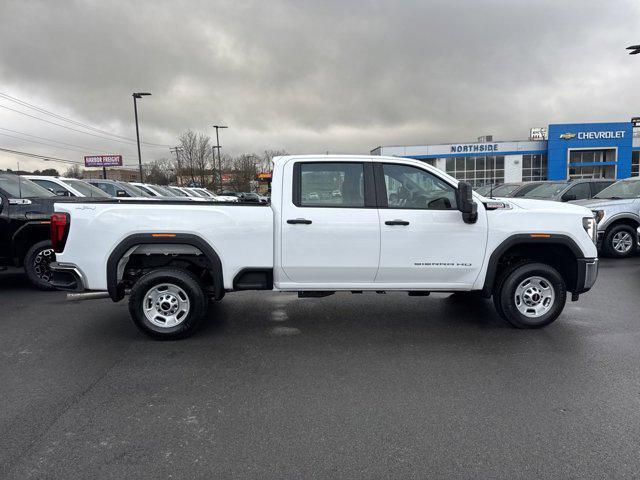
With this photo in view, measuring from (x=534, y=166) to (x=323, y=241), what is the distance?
51.9 m

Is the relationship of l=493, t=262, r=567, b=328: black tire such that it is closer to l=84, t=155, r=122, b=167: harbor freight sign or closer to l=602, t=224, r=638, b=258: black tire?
l=602, t=224, r=638, b=258: black tire

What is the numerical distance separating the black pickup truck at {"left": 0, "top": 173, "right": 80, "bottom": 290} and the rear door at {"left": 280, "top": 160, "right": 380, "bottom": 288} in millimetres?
4632

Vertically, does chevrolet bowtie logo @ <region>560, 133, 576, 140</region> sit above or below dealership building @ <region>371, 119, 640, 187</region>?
above

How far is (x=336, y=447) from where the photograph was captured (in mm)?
3051

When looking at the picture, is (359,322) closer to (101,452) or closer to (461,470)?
(461,470)

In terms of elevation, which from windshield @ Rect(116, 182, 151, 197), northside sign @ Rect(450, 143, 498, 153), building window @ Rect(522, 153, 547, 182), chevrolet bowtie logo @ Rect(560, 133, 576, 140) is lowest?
windshield @ Rect(116, 182, 151, 197)

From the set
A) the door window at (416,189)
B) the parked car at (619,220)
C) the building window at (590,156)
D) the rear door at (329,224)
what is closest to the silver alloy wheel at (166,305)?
the rear door at (329,224)

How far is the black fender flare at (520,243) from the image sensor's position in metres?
5.18

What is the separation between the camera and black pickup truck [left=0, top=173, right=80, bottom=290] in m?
7.54

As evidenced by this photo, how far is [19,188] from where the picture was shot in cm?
804

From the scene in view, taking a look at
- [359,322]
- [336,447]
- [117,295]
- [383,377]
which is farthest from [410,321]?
[117,295]

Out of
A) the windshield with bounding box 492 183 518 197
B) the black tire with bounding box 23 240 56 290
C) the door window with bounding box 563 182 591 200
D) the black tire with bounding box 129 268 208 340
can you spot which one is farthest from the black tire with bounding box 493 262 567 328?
the windshield with bounding box 492 183 518 197

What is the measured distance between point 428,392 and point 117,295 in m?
3.48

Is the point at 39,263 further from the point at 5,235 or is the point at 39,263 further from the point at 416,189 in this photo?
the point at 416,189
